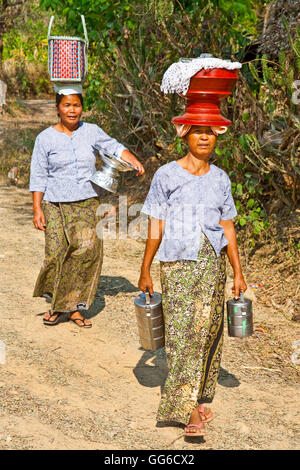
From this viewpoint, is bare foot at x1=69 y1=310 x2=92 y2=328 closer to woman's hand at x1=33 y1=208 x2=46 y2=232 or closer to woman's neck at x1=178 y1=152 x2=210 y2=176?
woman's hand at x1=33 y1=208 x2=46 y2=232

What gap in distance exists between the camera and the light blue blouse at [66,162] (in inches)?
180

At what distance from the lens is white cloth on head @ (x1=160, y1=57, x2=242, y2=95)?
122 inches

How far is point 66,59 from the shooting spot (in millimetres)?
4578

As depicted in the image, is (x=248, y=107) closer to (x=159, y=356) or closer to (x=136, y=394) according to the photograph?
(x=159, y=356)

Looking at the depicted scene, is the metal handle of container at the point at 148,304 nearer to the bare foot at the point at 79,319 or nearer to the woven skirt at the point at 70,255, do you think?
the woven skirt at the point at 70,255

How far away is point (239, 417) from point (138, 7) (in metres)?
5.46

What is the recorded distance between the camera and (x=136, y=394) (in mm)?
3908

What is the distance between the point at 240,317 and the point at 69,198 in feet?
5.63

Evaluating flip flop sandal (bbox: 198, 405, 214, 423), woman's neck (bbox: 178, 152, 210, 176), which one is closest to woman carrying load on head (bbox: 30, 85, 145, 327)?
woman's neck (bbox: 178, 152, 210, 176)

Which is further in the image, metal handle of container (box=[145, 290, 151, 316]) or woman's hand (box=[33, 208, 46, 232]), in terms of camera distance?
woman's hand (box=[33, 208, 46, 232])

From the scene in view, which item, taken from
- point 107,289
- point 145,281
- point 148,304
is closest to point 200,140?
point 145,281

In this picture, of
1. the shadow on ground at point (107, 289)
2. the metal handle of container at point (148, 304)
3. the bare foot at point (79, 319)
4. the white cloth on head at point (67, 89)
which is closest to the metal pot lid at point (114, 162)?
the white cloth on head at point (67, 89)

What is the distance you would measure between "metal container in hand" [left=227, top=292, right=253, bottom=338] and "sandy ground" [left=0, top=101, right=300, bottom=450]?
0.53 meters
